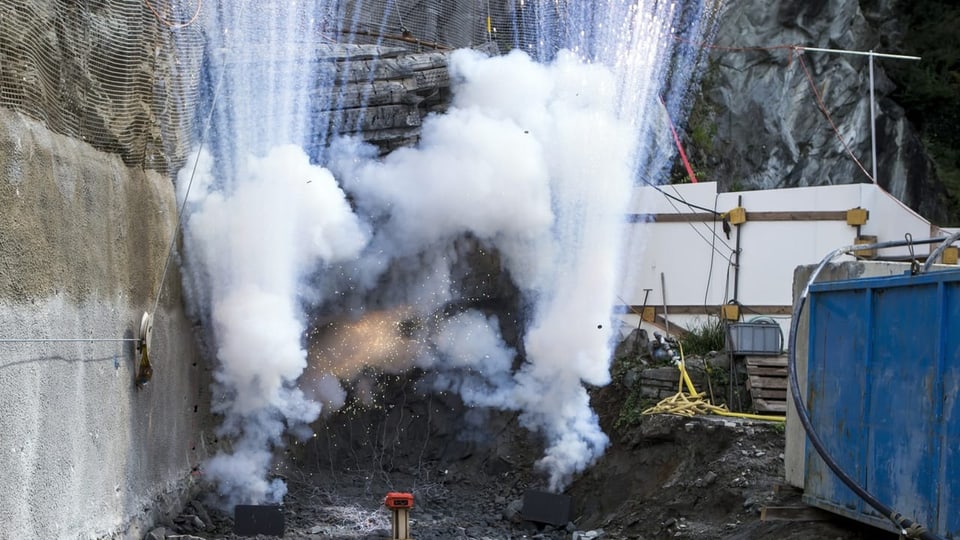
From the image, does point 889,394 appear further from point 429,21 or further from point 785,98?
point 785,98

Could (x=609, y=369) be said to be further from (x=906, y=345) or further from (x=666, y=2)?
(x=906, y=345)

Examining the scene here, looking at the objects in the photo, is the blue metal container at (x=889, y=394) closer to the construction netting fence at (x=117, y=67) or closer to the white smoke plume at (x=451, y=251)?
the white smoke plume at (x=451, y=251)

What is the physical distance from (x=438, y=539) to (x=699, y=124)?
10.8 m

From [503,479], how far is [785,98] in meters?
10.1

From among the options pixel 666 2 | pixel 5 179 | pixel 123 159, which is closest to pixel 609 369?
pixel 666 2

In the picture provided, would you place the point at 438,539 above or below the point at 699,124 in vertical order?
below

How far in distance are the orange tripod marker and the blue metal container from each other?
10.9ft

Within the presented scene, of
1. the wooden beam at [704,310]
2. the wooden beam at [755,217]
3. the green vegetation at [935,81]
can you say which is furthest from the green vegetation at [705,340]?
the green vegetation at [935,81]

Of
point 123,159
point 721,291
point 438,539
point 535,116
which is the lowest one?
point 438,539

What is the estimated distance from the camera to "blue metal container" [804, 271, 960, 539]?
235 inches

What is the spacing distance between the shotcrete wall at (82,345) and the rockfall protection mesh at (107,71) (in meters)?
0.23

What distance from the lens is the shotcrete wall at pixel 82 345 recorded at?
23.5 feet

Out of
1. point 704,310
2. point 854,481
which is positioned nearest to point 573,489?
point 704,310

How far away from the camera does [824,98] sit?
19.9 meters
